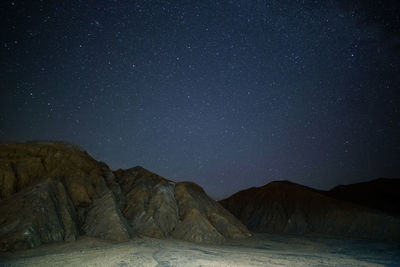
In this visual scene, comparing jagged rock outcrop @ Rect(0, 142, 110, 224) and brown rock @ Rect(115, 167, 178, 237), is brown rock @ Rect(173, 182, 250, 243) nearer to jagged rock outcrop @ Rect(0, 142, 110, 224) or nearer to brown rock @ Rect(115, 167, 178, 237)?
brown rock @ Rect(115, 167, 178, 237)

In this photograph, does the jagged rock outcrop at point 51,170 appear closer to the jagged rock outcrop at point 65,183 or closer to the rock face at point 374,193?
the jagged rock outcrop at point 65,183

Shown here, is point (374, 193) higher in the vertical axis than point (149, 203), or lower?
lower

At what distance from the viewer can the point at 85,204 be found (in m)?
37.6

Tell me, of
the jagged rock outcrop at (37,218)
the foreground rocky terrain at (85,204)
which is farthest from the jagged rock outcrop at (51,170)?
the jagged rock outcrop at (37,218)

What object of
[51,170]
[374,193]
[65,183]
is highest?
[51,170]

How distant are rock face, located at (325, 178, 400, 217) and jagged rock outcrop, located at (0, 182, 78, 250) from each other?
75.4 m

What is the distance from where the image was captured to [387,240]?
42.9 m

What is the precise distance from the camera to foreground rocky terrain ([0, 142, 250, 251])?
27.9 metres

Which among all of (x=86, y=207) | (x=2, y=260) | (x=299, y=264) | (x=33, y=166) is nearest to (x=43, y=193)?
(x=86, y=207)

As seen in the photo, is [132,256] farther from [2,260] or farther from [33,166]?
[33,166]

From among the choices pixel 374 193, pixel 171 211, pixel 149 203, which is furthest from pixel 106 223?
pixel 374 193

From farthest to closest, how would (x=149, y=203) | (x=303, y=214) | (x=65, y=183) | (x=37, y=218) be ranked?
(x=303, y=214) → (x=149, y=203) → (x=65, y=183) → (x=37, y=218)

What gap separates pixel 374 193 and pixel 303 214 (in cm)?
3225

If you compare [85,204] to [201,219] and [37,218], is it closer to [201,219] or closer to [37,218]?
[37,218]
